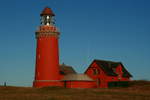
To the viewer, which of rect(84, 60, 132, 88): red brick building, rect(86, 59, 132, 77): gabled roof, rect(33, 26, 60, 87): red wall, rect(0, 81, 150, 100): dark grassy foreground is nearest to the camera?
rect(0, 81, 150, 100): dark grassy foreground

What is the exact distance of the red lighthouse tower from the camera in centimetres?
6594

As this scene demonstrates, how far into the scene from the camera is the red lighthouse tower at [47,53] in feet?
216

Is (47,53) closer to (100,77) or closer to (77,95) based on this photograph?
(100,77)

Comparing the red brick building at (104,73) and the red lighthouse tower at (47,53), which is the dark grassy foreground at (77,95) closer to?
the red lighthouse tower at (47,53)

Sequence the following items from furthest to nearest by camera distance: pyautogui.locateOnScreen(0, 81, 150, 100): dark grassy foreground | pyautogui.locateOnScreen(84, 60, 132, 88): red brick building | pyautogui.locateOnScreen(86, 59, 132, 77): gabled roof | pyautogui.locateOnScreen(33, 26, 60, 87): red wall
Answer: pyautogui.locateOnScreen(86, 59, 132, 77): gabled roof
pyautogui.locateOnScreen(84, 60, 132, 88): red brick building
pyautogui.locateOnScreen(33, 26, 60, 87): red wall
pyautogui.locateOnScreen(0, 81, 150, 100): dark grassy foreground

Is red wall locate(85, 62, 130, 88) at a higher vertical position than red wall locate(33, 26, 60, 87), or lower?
lower

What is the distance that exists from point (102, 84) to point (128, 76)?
1153 centimetres

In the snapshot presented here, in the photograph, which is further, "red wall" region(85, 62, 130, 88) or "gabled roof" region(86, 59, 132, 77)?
"gabled roof" region(86, 59, 132, 77)

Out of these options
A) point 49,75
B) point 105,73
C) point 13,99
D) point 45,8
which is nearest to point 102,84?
point 105,73

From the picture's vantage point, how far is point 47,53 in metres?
65.9

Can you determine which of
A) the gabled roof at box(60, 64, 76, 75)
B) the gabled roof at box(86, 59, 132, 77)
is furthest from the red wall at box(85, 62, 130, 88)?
the gabled roof at box(60, 64, 76, 75)

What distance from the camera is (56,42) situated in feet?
221

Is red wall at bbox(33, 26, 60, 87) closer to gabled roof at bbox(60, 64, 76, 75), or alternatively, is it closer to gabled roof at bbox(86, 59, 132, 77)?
gabled roof at bbox(60, 64, 76, 75)

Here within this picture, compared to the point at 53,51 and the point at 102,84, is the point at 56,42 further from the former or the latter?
the point at 102,84
